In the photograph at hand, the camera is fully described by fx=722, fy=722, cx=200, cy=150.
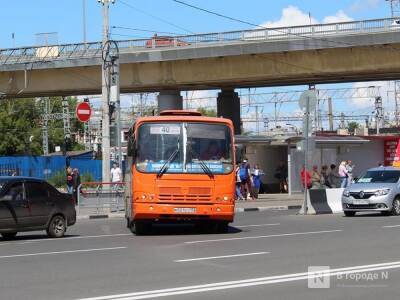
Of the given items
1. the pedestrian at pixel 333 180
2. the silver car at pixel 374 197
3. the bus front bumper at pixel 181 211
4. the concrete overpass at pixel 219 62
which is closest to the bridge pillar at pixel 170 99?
the concrete overpass at pixel 219 62

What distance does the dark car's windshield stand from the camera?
25047 mm

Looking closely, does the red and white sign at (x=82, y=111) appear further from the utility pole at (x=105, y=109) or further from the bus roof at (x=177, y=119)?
the bus roof at (x=177, y=119)

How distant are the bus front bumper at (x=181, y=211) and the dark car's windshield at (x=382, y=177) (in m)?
9.00

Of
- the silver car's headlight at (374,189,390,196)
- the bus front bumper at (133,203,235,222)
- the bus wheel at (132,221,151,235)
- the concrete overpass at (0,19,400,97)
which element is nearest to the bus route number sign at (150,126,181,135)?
the bus front bumper at (133,203,235,222)

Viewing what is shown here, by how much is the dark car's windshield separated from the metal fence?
938 cm

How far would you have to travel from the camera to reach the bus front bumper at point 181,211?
17.5 meters

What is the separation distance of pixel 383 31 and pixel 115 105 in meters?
17.0

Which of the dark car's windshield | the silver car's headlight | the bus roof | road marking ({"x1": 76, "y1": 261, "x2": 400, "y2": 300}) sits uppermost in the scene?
the bus roof

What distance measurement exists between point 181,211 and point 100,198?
36.0 ft

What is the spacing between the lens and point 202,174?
58.5 feet

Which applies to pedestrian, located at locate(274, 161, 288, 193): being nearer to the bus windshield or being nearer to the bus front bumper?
the bus windshield

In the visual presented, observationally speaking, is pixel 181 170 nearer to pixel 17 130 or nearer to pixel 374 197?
pixel 374 197

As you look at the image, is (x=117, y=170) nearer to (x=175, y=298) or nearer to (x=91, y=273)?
(x=91, y=273)

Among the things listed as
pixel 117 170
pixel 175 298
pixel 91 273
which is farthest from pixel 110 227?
pixel 175 298
